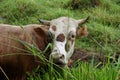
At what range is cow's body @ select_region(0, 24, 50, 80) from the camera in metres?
4.72

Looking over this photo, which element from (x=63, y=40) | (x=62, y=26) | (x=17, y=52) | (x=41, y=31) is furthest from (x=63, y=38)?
(x=17, y=52)

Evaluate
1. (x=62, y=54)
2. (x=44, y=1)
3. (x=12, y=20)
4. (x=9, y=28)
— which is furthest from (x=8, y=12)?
(x=62, y=54)

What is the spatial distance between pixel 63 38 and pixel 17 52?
2.02 ft

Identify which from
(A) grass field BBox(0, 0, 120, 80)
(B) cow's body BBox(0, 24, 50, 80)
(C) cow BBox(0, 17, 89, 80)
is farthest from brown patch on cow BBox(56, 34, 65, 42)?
(A) grass field BBox(0, 0, 120, 80)

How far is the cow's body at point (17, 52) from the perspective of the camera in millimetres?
4723

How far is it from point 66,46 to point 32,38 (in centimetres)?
47

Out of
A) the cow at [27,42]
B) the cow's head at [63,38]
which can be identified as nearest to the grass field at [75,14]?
the cow's head at [63,38]

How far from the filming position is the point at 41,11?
8953mm

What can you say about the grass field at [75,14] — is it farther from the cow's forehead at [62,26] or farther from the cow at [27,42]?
the cow at [27,42]

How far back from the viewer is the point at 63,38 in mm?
4668

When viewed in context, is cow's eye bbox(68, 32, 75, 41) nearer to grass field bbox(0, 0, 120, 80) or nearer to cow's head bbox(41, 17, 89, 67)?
cow's head bbox(41, 17, 89, 67)

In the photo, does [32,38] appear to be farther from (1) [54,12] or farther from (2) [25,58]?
(1) [54,12]

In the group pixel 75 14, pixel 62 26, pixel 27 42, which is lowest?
pixel 75 14

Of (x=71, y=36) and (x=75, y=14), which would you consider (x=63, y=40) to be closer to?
(x=71, y=36)
